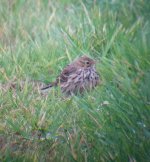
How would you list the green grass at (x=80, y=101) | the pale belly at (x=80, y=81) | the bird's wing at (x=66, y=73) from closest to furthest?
the green grass at (x=80, y=101), the pale belly at (x=80, y=81), the bird's wing at (x=66, y=73)

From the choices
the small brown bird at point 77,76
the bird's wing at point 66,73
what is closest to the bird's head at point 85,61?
the small brown bird at point 77,76

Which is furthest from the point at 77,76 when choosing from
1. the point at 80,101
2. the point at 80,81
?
the point at 80,101

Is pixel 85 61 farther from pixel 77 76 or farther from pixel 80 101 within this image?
pixel 80 101

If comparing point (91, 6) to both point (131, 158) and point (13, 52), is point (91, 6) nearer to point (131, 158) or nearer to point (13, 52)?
point (13, 52)

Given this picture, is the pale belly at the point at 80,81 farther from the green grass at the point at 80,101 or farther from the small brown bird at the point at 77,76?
the green grass at the point at 80,101

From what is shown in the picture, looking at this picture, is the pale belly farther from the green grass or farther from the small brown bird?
the green grass

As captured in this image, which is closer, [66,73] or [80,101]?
[80,101]
